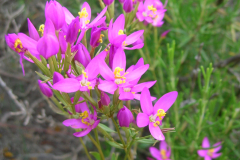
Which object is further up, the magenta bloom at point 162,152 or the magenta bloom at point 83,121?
the magenta bloom at point 83,121

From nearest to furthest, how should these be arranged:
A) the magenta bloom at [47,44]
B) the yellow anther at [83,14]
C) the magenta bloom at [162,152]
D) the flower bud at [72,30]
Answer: the magenta bloom at [47,44]
the flower bud at [72,30]
the yellow anther at [83,14]
the magenta bloom at [162,152]

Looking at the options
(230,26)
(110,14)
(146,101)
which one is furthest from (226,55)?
(146,101)

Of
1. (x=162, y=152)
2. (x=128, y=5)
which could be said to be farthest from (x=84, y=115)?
(x=162, y=152)

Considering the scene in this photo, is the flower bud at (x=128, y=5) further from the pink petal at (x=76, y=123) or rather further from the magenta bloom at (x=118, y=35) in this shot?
the pink petal at (x=76, y=123)

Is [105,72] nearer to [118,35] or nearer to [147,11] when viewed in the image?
[118,35]

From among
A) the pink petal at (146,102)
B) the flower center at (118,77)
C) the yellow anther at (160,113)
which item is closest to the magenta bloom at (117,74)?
the flower center at (118,77)

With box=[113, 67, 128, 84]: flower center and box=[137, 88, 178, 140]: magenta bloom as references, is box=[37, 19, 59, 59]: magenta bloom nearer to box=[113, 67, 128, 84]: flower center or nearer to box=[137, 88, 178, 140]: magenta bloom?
box=[113, 67, 128, 84]: flower center

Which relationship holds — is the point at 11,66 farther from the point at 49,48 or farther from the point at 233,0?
the point at 233,0

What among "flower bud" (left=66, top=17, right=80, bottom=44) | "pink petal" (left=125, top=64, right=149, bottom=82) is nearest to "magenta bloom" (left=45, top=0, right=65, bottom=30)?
"flower bud" (left=66, top=17, right=80, bottom=44)
